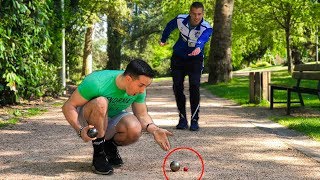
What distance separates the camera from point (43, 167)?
5.56 m

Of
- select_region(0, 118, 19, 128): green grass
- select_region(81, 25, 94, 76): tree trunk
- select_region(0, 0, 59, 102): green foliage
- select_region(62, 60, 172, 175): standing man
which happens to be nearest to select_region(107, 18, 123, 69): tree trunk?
select_region(81, 25, 94, 76): tree trunk

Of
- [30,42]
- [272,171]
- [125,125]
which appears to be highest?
[30,42]

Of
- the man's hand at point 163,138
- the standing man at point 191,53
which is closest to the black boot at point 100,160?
the man's hand at point 163,138

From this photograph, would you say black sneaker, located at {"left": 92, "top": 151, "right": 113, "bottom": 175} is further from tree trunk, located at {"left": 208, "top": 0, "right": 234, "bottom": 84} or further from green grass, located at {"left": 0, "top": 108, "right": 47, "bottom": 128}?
tree trunk, located at {"left": 208, "top": 0, "right": 234, "bottom": 84}

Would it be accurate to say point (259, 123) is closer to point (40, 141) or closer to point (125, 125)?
point (40, 141)

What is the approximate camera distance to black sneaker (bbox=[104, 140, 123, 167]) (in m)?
5.54

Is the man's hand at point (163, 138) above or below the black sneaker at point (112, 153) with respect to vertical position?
above

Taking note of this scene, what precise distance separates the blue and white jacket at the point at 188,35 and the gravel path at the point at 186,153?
4.20ft

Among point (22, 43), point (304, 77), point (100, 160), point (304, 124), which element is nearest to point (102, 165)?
point (100, 160)

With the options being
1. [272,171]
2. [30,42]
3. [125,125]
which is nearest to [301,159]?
[272,171]

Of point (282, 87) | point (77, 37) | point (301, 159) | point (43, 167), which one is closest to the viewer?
point (43, 167)

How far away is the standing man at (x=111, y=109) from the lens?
4.61 metres

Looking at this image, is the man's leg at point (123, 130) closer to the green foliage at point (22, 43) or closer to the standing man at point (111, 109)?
the standing man at point (111, 109)

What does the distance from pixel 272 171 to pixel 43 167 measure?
2.31 m
